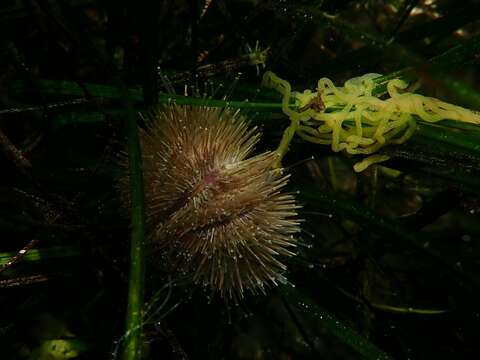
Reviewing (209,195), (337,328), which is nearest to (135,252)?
(209,195)

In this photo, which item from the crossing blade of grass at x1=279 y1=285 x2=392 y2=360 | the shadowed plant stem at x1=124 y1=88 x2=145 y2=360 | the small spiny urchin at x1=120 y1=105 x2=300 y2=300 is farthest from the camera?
the crossing blade of grass at x1=279 y1=285 x2=392 y2=360

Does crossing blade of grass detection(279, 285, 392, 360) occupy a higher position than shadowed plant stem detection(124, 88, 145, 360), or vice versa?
shadowed plant stem detection(124, 88, 145, 360)

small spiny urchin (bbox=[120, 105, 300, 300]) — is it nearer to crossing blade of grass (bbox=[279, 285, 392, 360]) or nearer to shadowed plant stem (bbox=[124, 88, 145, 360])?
shadowed plant stem (bbox=[124, 88, 145, 360])

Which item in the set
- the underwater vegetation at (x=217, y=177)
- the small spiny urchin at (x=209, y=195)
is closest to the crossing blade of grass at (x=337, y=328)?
the underwater vegetation at (x=217, y=177)

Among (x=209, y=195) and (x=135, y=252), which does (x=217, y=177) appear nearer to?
(x=209, y=195)

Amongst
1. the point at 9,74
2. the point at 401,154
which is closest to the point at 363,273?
the point at 401,154

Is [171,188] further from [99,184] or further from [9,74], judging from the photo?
[9,74]

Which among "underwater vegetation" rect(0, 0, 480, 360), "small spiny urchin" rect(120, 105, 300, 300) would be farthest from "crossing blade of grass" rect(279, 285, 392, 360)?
"small spiny urchin" rect(120, 105, 300, 300)
